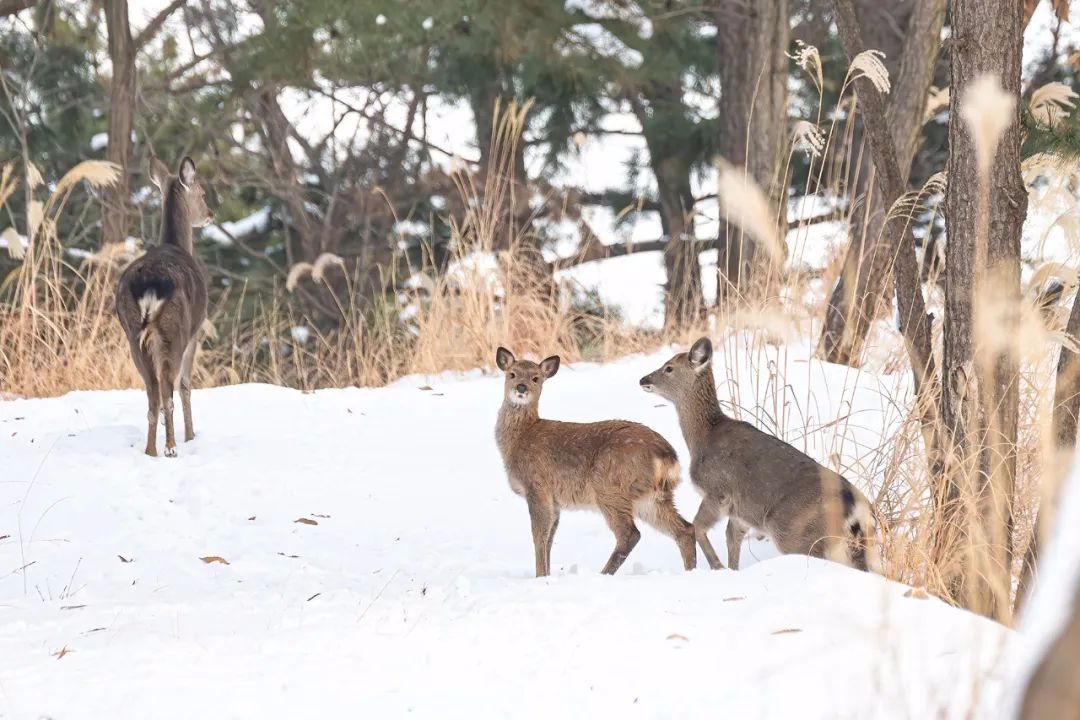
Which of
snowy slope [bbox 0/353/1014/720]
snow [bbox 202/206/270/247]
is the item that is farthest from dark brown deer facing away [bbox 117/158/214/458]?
snow [bbox 202/206/270/247]

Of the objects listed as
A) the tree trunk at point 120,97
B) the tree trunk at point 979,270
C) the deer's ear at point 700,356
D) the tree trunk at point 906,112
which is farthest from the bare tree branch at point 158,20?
the tree trunk at point 979,270

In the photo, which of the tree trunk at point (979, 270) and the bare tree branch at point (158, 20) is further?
the bare tree branch at point (158, 20)

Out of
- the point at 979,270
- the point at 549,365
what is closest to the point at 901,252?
the point at 979,270

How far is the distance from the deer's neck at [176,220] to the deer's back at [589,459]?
3.24 m

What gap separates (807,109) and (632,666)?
13792 mm

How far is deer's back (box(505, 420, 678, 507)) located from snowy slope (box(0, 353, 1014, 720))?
16.4 inches

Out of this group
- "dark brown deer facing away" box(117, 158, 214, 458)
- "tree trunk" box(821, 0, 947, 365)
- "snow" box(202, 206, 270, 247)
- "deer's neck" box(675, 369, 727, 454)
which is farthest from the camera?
"snow" box(202, 206, 270, 247)

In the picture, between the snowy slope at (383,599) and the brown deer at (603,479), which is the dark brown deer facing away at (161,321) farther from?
the brown deer at (603,479)

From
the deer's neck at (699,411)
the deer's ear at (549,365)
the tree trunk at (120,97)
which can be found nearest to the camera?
the deer's neck at (699,411)

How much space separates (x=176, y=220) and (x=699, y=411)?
12.6ft

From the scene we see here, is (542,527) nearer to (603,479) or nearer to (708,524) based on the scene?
(603,479)

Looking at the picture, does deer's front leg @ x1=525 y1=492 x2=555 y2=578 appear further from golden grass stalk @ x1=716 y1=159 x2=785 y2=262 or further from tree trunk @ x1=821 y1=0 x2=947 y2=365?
tree trunk @ x1=821 y1=0 x2=947 y2=365

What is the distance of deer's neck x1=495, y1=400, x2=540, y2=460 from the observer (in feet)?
20.0

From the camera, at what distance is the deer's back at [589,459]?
552cm
